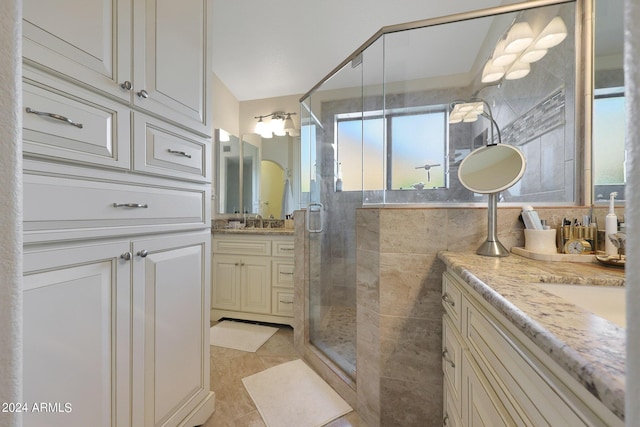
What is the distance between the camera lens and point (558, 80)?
1369 mm

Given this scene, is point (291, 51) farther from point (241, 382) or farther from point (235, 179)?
point (241, 382)

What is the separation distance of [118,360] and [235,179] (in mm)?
2217

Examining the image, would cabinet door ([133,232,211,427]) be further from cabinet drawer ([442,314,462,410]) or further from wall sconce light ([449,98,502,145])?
wall sconce light ([449,98,502,145])

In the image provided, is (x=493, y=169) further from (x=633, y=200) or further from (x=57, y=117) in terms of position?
(x=57, y=117)

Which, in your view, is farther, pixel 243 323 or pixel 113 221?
pixel 243 323

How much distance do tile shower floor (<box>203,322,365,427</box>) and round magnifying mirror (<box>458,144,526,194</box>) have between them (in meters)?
1.28

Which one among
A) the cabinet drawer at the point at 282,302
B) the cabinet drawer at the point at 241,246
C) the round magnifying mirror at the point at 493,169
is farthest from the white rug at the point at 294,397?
the round magnifying mirror at the point at 493,169

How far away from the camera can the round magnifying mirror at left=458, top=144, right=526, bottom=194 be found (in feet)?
3.52

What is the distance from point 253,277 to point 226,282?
273mm

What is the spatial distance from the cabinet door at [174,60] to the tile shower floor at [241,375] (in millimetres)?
1435

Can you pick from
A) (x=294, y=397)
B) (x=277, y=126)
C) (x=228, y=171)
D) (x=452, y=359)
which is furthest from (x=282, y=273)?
(x=277, y=126)

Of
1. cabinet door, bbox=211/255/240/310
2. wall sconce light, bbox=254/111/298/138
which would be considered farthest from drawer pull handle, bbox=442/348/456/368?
wall sconce light, bbox=254/111/298/138

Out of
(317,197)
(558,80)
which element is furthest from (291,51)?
(558,80)

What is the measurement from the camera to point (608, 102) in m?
1.10
